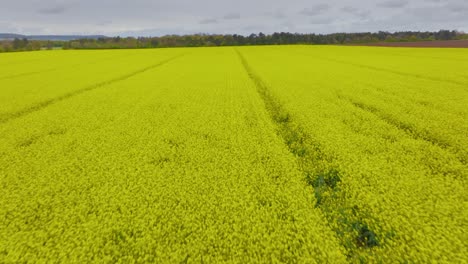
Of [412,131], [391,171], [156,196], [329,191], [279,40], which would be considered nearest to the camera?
[156,196]

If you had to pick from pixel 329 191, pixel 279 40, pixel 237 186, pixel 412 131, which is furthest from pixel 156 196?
pixel 279 40

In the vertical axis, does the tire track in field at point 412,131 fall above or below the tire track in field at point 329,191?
above

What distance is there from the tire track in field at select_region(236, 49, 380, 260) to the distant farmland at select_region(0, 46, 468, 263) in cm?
2

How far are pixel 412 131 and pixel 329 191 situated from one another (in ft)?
12.8

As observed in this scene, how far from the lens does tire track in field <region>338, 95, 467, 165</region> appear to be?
504 cm

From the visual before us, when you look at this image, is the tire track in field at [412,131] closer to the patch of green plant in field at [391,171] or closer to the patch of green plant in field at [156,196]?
the patch of green plant in field at [391,171]

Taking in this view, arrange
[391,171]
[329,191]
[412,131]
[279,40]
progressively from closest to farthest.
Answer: [329,191] < [391,171] < [412,131] < [279,40]

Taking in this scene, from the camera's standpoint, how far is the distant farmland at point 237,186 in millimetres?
2631

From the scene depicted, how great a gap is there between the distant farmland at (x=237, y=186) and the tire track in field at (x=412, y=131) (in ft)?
0.11

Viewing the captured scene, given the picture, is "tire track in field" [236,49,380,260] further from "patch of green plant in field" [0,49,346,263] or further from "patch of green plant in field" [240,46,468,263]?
"patch of green plant in field" [0,49,346,263]

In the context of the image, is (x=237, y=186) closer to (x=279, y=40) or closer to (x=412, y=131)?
(x=412, y=131)

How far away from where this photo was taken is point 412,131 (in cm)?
A: 618

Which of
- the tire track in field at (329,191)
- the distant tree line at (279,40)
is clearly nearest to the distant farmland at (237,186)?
the tire track in field at (329,191)

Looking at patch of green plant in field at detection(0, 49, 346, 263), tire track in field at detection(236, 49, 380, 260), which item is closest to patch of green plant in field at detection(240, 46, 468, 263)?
tire track in field at detection(236, 49, 380, 260)
